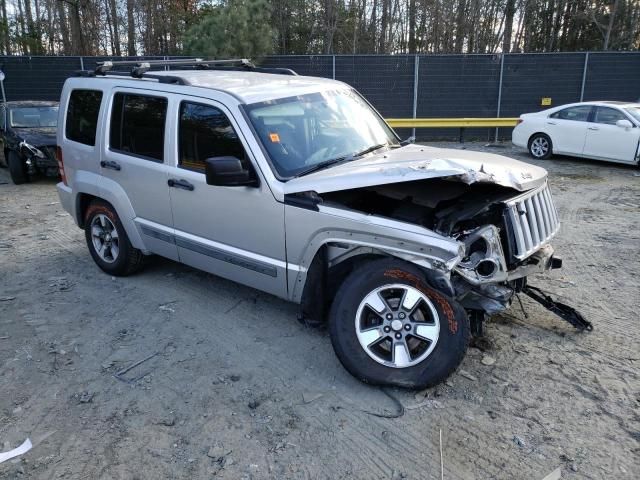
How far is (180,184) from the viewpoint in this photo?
15.1 feet

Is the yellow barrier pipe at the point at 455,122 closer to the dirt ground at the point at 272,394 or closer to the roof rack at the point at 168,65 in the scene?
the roof rack at the point at 168,65

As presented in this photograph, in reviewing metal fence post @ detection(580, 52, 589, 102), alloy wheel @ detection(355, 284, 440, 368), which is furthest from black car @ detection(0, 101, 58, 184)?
metal fence post @ detection(580, 52, 589, 102)

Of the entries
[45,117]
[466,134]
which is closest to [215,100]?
[45,117]

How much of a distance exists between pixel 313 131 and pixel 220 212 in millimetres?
1019

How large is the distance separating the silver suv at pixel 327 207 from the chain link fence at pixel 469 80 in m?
12.7

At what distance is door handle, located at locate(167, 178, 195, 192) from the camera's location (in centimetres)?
453

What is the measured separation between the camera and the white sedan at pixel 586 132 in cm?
1135

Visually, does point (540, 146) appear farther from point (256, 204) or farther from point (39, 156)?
point (39, 156)

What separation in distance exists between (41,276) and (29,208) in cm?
387

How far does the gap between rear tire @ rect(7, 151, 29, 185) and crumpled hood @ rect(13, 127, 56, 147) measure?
1.37 ft

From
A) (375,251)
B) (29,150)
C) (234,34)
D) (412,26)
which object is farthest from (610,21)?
(375,251)

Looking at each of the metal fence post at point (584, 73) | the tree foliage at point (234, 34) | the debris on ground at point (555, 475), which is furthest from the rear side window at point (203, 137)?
the metal fence post at point (584, 73)

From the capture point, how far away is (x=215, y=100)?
4.32 m

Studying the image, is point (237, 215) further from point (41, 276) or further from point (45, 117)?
point (45, 117)
